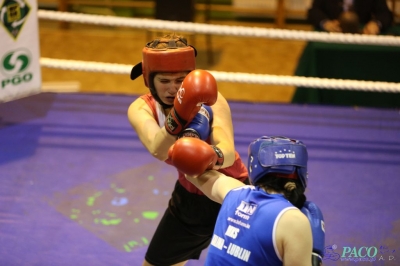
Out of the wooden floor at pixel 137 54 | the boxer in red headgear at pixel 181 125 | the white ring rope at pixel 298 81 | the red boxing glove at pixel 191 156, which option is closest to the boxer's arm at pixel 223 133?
the boxer in red headgear at pixel 181 125

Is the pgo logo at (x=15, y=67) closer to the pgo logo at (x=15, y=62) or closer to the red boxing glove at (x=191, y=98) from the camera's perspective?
the pgo logo at (x=15, y=62)

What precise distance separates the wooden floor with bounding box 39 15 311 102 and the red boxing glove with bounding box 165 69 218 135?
3.56 metres

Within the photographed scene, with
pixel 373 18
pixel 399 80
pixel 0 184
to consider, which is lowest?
pixel 0 184

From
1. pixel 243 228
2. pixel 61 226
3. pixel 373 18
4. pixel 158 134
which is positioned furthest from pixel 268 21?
pixel 243 228

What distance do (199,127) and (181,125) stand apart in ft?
0.20

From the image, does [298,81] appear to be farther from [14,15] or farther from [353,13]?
[14,15]

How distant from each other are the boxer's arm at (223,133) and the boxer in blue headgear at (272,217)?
0.31 m

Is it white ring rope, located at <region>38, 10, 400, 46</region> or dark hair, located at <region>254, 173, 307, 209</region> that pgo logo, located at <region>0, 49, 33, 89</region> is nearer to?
white ring rope, located at <region>38, 10, 400, 46</region>

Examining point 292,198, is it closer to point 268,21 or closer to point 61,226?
point 61,226

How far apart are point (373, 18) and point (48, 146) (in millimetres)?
2608

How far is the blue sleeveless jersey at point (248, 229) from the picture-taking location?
154cm

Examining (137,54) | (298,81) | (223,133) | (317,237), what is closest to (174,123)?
(223,133)

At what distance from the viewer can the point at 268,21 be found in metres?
7.37

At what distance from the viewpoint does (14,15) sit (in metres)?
4.08
